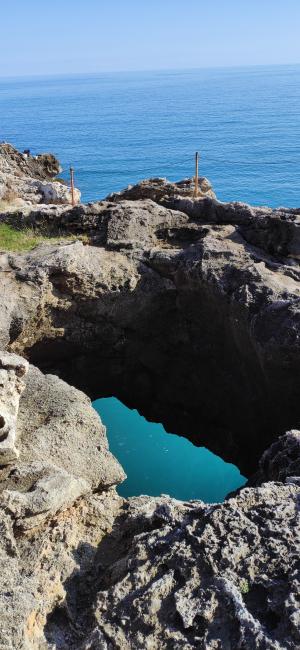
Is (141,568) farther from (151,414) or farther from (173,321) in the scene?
(151,414)

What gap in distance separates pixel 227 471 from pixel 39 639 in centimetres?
964

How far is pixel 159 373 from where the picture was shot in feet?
43.4

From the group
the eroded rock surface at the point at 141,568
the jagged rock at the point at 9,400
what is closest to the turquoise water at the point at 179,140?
the jagged rock at the point at 9,400

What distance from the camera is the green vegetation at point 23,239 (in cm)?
1257

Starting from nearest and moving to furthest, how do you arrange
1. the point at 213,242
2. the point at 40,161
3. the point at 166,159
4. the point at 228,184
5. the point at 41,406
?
the point at 41,406 → the point at 213,242 → the point at 40,161 → the point at 228,184 → the point at 166,159

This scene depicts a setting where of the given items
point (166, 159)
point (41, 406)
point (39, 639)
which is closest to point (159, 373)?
point (41, 406)

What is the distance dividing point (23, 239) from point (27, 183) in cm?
1535

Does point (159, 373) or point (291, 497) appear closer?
point (291, 497)

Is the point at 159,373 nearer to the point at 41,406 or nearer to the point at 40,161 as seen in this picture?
the point at 41,406

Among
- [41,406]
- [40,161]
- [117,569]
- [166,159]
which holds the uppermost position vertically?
[166,159]

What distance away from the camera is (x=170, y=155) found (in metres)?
57.2

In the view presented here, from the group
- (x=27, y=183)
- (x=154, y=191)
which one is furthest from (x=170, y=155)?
(x=154, y=191)

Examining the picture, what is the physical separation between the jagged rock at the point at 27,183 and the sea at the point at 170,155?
255 inches

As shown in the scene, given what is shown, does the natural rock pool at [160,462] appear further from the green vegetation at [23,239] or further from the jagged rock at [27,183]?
the jagged rock at [27,183]
